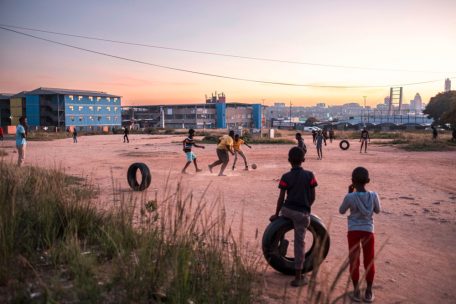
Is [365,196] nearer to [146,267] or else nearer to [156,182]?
[146,267]

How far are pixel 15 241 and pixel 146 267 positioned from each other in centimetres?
163

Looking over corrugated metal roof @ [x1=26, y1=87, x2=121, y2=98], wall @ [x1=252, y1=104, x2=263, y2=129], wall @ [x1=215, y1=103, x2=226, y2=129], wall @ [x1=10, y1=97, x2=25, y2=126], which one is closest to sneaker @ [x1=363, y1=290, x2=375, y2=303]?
corrugated metal roof @ [x1=26, y1=87, x2=121, y2=98]

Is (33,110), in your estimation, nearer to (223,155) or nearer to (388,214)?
(223,155)

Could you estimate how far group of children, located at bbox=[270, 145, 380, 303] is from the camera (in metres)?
4.67

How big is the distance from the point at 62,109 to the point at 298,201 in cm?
8185

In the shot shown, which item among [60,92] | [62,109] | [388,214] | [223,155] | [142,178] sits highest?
[60,92]

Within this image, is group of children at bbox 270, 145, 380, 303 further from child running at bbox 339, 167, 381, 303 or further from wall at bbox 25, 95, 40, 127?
wall at bbox 25, 95, 40, 127

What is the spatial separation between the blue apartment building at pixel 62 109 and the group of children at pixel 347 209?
77.6 m

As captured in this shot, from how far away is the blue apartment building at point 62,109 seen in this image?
78.7m

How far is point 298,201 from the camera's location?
16.3 feet

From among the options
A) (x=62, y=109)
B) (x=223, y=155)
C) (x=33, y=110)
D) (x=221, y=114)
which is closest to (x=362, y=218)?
(x=223, y=155)

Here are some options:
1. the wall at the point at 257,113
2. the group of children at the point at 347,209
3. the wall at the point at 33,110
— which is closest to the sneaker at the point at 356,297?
the group of children at the point at 347,209

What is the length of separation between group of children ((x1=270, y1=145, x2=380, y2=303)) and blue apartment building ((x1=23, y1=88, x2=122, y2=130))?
255 feet

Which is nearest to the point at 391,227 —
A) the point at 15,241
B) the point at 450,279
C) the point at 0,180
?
the point at 450,279
